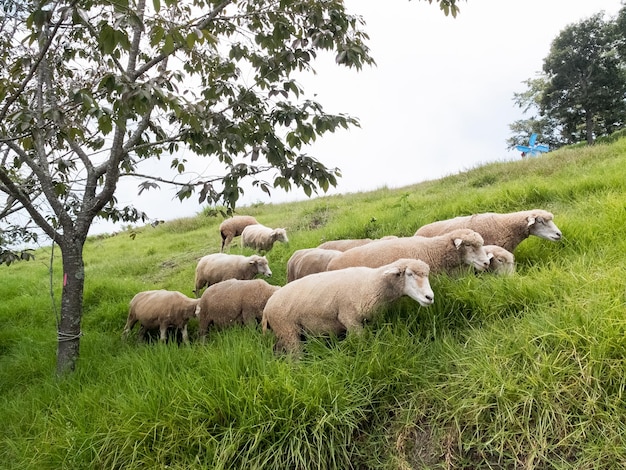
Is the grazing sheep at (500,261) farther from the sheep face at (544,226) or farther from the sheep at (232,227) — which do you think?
→ the sheep at (232,227)

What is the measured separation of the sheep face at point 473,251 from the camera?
417 centimetres

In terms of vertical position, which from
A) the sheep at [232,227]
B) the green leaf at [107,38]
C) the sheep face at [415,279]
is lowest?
the sheep face at [415,279]

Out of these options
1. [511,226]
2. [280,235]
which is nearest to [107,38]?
[511,226]

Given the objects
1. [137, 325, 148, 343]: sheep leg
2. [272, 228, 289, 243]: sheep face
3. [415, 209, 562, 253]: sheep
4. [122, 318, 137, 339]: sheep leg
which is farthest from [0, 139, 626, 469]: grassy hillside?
[272, 228, 289, 243]: sheep face

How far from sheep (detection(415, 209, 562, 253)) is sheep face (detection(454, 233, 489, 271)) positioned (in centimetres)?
88

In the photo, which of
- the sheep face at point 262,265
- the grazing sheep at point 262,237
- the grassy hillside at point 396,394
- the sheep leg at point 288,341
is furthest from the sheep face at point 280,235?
the sheep leg at point 288,341

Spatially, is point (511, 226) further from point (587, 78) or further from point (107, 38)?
point (587, 78)

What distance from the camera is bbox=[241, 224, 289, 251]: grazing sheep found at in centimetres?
915

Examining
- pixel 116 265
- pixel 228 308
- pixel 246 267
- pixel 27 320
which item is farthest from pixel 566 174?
pixel 116 265

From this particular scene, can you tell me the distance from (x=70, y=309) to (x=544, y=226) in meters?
5.07

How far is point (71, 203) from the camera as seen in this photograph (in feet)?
19.2

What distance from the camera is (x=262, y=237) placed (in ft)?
31.3

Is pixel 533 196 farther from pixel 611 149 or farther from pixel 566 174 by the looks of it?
pixel 611 149

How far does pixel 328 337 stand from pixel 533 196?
4920 millimetres
